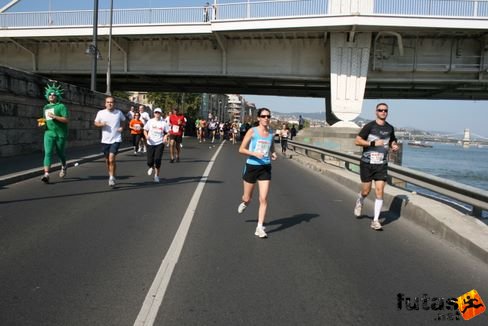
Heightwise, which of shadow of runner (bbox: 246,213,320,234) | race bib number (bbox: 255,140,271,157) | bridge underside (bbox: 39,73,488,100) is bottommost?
shadow of runner (bbox: 246,213,320,234)

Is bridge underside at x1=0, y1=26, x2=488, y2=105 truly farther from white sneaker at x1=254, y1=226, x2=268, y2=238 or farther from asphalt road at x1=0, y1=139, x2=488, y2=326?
white sneaker at x1=254, y1=226, x2=268, y2=238

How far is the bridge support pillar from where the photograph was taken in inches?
1041

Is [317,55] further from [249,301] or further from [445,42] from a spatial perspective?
[249,301]

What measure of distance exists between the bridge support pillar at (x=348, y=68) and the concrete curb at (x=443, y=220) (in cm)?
1826

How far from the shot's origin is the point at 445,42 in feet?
86.7

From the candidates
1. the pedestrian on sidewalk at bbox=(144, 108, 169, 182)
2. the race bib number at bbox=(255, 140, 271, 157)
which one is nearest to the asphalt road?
the race bib number at bbox=(255, 140, 271, 157)

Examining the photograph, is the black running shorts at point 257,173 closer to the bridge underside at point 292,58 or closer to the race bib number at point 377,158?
the race bib number at point 377,158

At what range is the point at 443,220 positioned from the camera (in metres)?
6.44

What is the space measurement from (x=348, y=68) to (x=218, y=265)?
78.0 ft

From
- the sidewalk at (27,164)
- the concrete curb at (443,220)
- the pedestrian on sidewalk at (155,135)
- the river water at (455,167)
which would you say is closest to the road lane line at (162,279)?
the concrete curb at (443,220)

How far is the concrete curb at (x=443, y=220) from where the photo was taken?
5445mm

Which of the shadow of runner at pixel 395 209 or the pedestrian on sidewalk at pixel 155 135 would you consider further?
the pedestrian on sidewalk at pixel 155 135

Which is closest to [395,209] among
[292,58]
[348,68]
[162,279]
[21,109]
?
[162,279]

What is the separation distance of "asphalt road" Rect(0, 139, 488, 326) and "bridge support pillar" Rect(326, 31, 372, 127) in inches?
762
